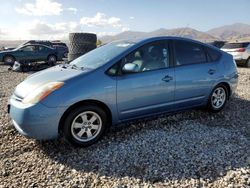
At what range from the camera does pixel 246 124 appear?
5.41m

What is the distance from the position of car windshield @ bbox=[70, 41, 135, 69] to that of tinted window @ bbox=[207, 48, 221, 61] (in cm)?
172

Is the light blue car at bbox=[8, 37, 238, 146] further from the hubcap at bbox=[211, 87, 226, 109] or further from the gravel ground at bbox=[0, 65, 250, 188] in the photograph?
the gravel ground at bbox=[0, 65, 250, 188]

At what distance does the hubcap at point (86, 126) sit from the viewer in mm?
4238

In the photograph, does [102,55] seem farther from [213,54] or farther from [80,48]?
[80,48]

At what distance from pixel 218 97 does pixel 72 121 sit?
3.21 metres

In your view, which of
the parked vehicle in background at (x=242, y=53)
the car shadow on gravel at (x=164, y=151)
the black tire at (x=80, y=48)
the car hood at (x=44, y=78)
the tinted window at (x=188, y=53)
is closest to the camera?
the car shadow on gravel at (x=164, y=151)

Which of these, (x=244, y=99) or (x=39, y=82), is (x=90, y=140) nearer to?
(x=39, y=82)

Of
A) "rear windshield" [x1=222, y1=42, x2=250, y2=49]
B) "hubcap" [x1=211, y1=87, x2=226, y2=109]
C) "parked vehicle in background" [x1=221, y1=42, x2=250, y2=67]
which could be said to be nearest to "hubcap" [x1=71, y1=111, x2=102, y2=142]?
"hubcap" [x1=211, y1=87, x2=226, y2=109]

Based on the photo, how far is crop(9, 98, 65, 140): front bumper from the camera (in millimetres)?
3924

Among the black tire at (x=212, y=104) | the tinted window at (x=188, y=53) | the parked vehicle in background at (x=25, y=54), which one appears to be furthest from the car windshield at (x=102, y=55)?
the parked vehicle in background at (x=25, y=54)

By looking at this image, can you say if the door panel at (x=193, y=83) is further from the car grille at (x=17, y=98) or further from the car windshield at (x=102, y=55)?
the car grille at (x=17, y=98)

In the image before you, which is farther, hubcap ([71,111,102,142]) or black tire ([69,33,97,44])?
black tire ([69,33,97,44])

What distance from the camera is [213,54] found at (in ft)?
19.1

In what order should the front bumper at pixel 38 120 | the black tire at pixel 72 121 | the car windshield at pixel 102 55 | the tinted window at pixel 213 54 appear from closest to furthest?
the front bumper at pixel 38 120 < the black tire at pixel 72 121 < the car windshield at pixel 102 55 < the tinted window at pixel 213 54
